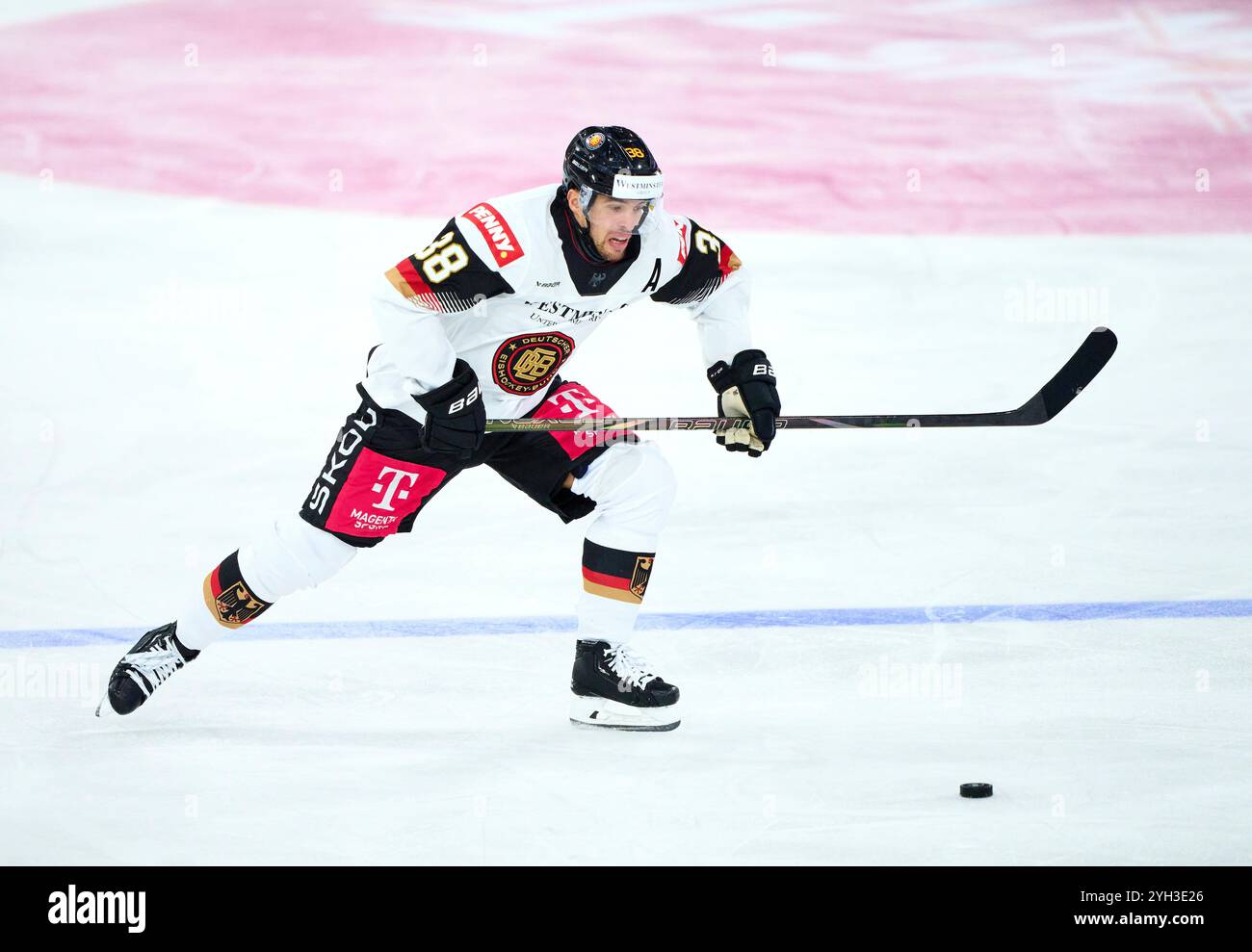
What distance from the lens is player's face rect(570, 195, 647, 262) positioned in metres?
3.63

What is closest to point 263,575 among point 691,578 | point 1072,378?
point 691,578

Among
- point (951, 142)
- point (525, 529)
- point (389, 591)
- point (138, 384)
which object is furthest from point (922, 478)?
point (951, 142)

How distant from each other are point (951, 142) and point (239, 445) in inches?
196

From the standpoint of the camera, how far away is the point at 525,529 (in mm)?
5391

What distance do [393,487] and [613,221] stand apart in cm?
79

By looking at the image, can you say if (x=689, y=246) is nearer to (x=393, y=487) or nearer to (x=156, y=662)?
(x=393, y=487)

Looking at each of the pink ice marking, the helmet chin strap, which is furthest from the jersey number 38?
the pink ice marking

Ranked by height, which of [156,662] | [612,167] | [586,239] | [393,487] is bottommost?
[156,662]

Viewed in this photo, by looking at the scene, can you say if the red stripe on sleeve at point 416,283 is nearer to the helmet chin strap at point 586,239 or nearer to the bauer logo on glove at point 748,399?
the helmet chin strap at point 586,239

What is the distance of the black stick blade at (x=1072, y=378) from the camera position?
13.5 feet

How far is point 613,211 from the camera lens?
3637mm

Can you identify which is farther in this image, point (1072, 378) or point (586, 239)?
point (1072, 378)

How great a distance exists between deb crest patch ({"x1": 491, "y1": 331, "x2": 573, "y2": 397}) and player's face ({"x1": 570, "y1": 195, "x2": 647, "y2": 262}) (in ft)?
0.93

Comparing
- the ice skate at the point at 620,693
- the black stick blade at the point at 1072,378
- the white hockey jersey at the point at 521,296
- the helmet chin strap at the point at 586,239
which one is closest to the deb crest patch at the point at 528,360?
the white hockey jersey at the point at 521,296
